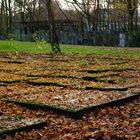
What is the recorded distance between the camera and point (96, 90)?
8.68 m

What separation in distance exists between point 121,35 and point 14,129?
40266 millimetres

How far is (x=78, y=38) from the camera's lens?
53219 millimetres

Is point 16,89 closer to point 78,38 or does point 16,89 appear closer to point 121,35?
point 121,35

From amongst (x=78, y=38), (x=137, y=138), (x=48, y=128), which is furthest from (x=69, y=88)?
(x=78, y=38)

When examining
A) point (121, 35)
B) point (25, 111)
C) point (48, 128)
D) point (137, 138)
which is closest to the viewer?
point (137, 138)

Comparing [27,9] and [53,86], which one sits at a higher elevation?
[27,9]

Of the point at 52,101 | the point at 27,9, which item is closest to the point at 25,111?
the point at 52,101

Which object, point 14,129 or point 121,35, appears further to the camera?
point 121,35

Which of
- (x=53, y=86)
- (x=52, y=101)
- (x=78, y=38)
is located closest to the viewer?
(x=52, y=101)

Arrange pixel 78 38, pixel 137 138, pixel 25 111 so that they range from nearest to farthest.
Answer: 1. pixel 137 138
2. pixel 25 111
3. pixel 78 38

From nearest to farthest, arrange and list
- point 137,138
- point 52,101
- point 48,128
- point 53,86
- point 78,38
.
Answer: point 137,138, point 48,128, point 52,101, point 53,86, point 78,38

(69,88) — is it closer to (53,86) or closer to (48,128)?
(53,86)

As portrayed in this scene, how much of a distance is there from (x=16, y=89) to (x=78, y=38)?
44.3 metres

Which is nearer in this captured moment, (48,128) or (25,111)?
(48,128)
